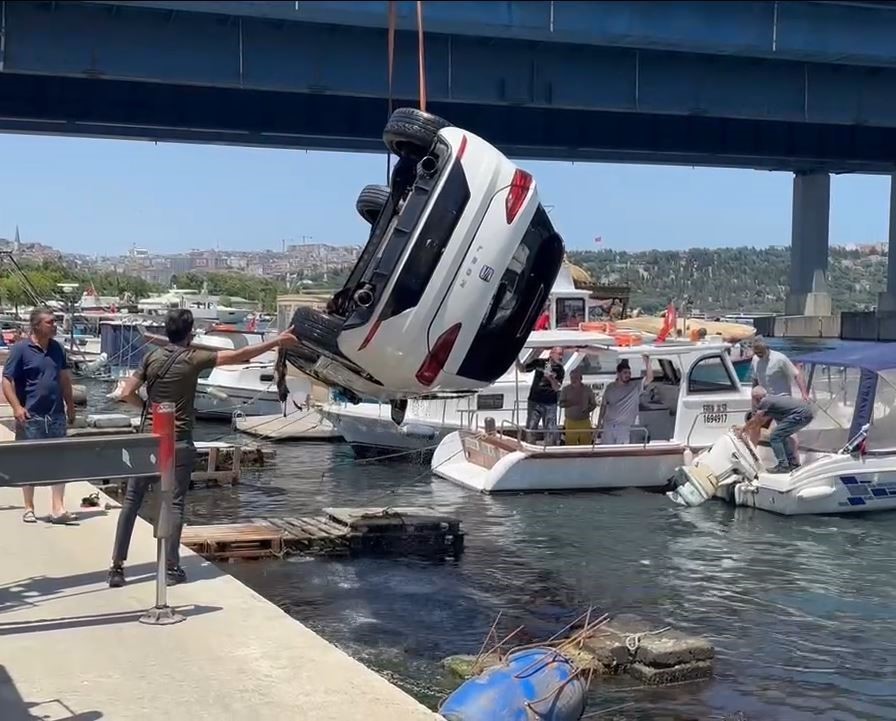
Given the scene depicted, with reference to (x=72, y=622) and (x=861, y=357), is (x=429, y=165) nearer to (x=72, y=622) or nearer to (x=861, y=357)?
(x=72, y=622)

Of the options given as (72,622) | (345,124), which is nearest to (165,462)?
(72,622)

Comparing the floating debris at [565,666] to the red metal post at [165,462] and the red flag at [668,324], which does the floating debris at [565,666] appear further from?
the red flag at [668,324]

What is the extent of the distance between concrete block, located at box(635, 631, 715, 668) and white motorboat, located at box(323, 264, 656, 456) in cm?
994

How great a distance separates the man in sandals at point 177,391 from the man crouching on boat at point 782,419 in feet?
32.3

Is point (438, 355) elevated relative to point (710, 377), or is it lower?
elevated

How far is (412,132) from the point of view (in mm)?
8891

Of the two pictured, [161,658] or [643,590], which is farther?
[643,590]

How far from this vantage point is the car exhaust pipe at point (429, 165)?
8781mm

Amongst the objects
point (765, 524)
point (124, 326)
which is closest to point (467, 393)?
point (765, 524)

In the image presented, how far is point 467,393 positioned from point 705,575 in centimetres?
394

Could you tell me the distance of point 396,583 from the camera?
36.8 feet

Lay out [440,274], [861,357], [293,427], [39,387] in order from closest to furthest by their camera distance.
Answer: [440,274] → [39,387] → [861,357] → [293,427]

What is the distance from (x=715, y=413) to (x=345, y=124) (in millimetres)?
24298

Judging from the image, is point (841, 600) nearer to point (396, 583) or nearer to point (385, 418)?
point (396, 583)
